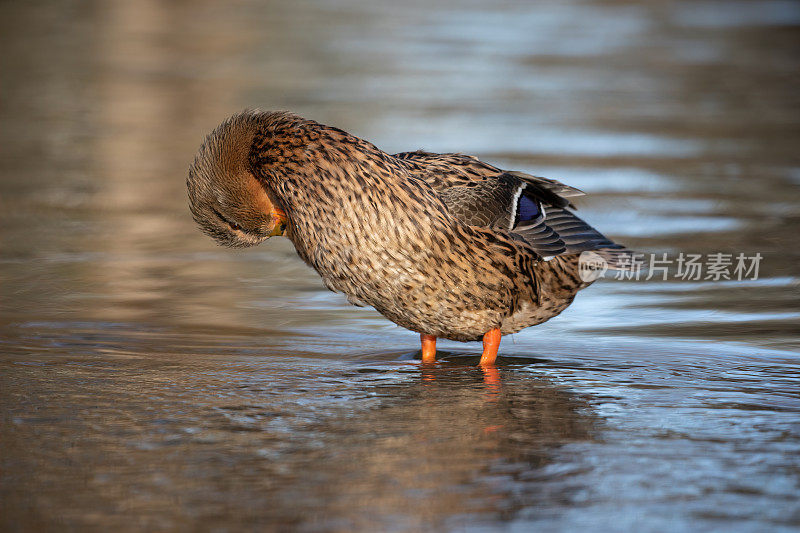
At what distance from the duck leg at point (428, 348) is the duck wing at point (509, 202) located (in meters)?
0.67

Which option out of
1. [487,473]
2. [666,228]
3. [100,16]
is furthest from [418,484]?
[100,16]

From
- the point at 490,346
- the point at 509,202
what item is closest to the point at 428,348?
the point at 490,346

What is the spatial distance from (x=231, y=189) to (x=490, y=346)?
4.87 feet

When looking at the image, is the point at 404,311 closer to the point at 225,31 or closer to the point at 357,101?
the point at 357,101

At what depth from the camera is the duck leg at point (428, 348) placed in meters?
6.31

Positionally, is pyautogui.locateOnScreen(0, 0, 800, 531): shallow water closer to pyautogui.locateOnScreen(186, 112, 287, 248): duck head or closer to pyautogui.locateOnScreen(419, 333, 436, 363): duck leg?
pyautogui.locateOnScreen(419, 333, 436, 363): duck leg

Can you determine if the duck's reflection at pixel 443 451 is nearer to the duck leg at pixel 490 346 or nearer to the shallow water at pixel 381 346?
the shallow water at pixel 381 346

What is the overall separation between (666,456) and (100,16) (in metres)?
19.8

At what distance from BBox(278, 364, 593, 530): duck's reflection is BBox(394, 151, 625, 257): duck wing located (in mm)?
723

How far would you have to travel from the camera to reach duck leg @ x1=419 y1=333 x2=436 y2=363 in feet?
20.7

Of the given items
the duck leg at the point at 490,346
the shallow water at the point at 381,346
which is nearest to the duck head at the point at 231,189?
the shallow water at the point at 381,346

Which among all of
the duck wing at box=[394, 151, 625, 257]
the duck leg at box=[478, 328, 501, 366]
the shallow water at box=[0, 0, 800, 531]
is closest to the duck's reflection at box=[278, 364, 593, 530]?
the shallow water at box=[0, 0, 800, 531]

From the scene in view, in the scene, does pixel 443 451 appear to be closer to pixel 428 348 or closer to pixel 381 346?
pixel 428 348

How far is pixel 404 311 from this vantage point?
5.80m
